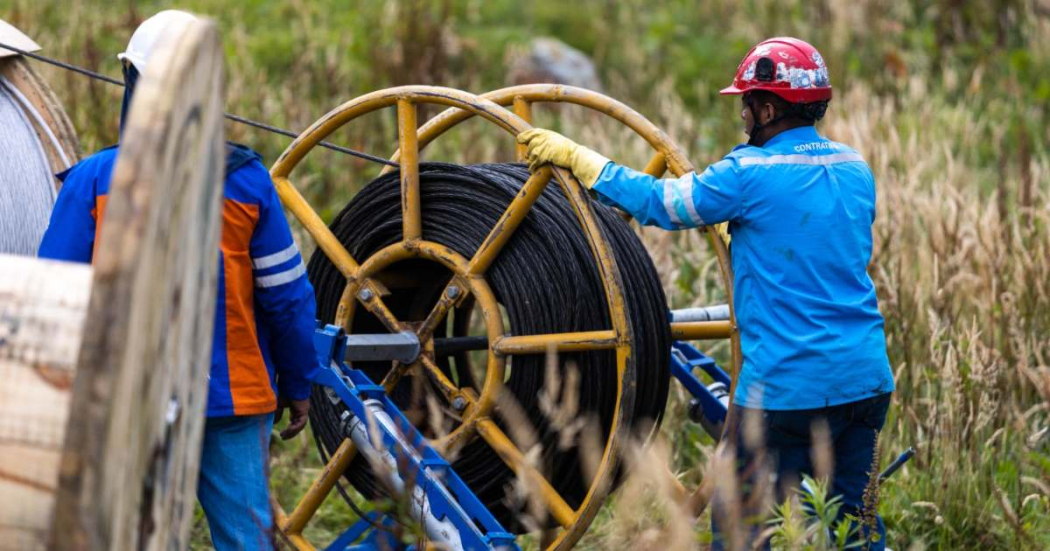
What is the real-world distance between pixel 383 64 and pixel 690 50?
400 centimetres

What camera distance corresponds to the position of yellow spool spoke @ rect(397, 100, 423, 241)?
14.6ft

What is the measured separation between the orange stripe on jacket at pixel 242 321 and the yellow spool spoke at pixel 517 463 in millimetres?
801

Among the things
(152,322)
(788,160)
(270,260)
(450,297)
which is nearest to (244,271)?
(270,260)

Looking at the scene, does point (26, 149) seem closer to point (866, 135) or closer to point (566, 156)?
point (566, 156)

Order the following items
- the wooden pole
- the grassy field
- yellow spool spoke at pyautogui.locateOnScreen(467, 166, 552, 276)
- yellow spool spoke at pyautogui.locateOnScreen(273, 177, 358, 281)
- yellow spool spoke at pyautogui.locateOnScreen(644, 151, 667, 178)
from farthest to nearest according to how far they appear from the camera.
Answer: the grassy field < yellow spool spoke at pyautogui.locateOnScreen(273, 177, 358, 281) < yellow spool spoke at pyautogui.locateOnScreen(644, 151, 667, 178) < yellow spool spoke at pyautogui.locateOnScreen(467, 166, 552, 276) < the wooden pole

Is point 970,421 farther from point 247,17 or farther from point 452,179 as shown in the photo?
point 247,17

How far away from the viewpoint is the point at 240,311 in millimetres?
3596

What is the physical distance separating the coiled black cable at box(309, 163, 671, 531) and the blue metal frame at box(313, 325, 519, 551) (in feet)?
0.41

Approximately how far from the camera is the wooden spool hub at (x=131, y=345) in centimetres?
197

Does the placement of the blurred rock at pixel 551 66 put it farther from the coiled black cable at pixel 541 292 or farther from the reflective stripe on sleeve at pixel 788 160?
the reflective stripe on sleeve at pixel 788 160

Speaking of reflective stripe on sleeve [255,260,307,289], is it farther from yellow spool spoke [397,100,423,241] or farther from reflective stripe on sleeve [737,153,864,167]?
reflective stripe on sleeve [737,153,864,167]

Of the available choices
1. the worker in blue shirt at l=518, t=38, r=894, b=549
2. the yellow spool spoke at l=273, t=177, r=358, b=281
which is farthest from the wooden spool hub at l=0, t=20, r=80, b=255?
the worker in blue shirt at l=518, t=38, r=894, b=549

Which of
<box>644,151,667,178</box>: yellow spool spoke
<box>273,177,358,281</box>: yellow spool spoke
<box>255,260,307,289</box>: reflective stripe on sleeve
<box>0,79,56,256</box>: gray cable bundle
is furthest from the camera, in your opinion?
<box>273,177,358,281</box>: yellow spool spoke

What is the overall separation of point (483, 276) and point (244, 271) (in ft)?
3.28
